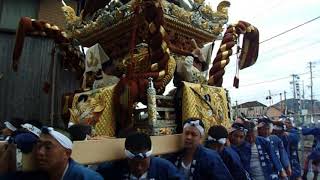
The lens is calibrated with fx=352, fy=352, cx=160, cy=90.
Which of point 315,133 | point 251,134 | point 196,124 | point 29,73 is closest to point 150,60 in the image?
point 251,134

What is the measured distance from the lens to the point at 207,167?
2.86 meters

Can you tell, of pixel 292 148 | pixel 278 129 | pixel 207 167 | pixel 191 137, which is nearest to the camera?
pixel 207 167

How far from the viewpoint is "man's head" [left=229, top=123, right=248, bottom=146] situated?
4348 mm

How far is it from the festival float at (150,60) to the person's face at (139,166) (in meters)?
1.54

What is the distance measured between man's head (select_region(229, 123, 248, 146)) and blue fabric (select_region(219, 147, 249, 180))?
3.27ft

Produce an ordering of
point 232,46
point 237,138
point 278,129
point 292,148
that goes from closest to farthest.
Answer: point 237,138
point 232,46
point 278,129
point 292,148

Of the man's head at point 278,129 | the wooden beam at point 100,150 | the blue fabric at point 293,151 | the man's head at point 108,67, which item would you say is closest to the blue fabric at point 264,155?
the wooden beam at point 100,150

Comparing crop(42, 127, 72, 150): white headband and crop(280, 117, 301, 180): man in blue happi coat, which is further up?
crop(42, 127, 72, 150): white headband

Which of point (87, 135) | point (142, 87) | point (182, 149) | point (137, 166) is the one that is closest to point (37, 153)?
point (137, 166)

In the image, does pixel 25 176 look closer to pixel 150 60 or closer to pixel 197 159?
pixel 197 159

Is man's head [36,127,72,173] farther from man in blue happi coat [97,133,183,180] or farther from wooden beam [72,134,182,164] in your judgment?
man in blue happi coat [97,133,183,180]

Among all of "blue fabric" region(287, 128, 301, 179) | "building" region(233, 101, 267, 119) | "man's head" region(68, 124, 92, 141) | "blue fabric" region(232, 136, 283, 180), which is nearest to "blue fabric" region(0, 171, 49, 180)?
"man's head" region(68, 124, 92, 141)

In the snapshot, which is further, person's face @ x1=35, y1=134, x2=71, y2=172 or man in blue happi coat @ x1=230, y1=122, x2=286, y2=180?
man in blue happi coat @ x1=230, y1=122, x2=286, y2=180

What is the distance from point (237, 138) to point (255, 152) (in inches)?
24.7
